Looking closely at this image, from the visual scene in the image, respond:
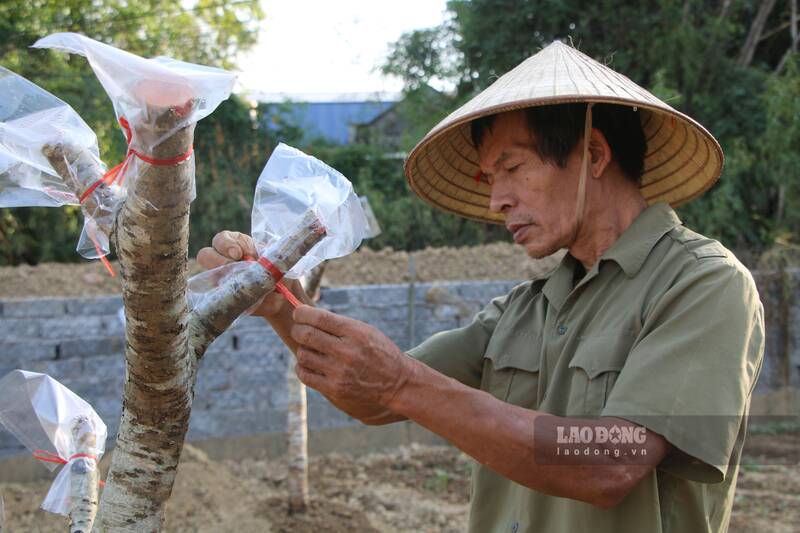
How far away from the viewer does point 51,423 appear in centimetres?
201

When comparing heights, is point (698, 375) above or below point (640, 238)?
below

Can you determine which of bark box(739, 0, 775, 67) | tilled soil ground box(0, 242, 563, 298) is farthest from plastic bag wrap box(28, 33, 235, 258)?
bark box(739, 0, 775, 67)

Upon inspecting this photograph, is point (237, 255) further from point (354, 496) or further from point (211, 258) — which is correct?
point (354, 496)

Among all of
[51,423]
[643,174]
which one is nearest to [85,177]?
[51,423]

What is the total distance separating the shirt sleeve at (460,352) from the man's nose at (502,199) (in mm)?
317

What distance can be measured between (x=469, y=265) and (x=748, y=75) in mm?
5118

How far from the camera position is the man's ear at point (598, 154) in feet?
6.31

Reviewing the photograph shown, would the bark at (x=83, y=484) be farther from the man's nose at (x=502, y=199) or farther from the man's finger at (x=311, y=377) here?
the man's nose at (x=502, y=199)

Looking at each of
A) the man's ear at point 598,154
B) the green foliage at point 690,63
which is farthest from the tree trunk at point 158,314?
the green foliage at point 690,63

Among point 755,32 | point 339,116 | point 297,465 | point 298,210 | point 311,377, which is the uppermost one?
point 755,32

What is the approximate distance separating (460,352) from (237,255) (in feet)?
2.31

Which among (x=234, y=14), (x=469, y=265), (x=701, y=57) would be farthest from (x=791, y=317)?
(x=234, y=14)

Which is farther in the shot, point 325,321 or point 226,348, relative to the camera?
point 226,348

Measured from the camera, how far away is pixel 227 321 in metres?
1.66
